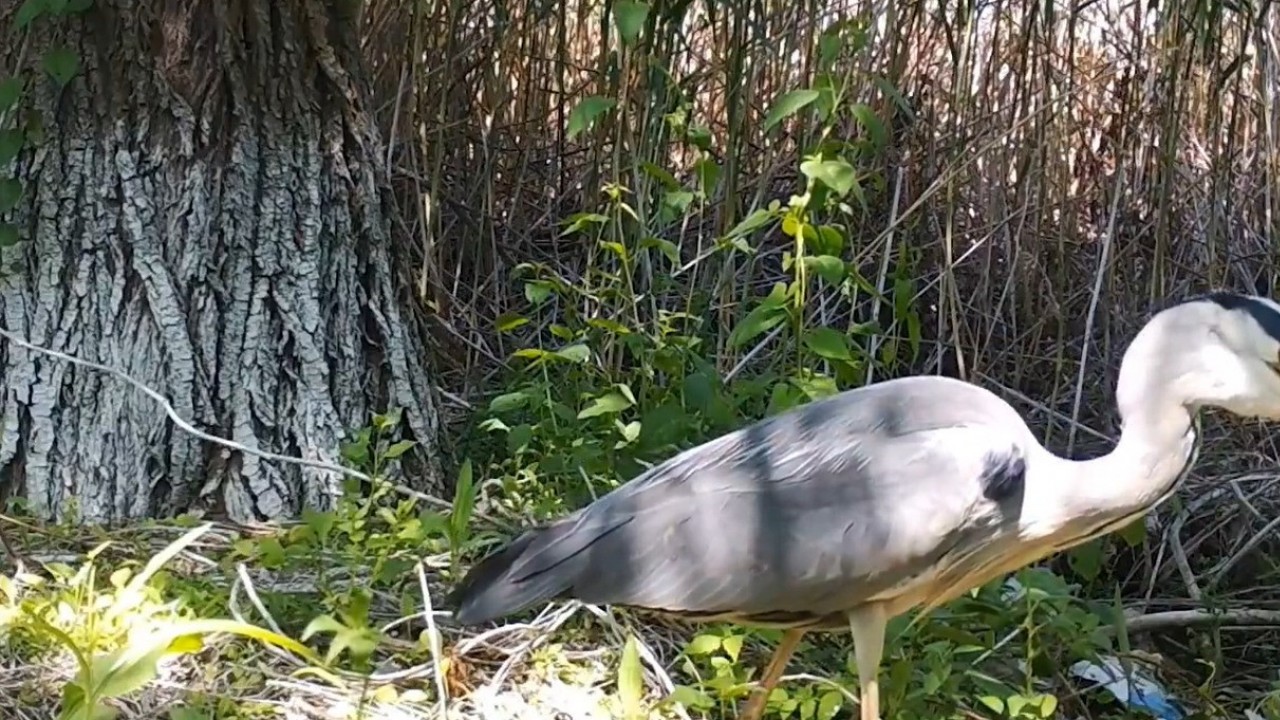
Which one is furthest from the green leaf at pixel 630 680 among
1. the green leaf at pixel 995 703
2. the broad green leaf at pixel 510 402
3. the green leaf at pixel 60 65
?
the green leaf at pixel 60 65

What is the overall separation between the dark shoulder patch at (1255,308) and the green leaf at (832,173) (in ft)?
2.45

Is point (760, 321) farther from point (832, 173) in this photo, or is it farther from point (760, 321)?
point (832, 173)

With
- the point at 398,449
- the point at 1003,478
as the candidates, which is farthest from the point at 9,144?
the point at 1003,478

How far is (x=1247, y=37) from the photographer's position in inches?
139

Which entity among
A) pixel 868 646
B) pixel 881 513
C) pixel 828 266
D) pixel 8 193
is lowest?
pixel 868 646

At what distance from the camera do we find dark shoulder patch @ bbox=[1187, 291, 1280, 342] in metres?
2.08

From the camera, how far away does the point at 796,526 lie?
2.23m

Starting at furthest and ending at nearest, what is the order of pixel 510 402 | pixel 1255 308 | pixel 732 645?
pixel 510 402 < pixel 732 645 < pixel 1255 308

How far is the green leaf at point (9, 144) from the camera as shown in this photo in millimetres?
2756

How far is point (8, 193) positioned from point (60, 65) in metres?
0.31

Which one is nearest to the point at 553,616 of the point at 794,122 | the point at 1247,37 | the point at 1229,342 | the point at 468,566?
the point at 468,566

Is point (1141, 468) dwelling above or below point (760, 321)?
below

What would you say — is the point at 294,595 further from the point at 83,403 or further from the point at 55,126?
the point at 55,126

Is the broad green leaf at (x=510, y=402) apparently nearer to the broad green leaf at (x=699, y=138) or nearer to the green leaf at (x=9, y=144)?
the broad green leaf at (x=699, y=138)
